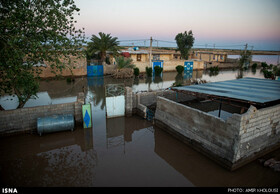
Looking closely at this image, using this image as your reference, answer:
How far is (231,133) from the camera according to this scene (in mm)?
6543

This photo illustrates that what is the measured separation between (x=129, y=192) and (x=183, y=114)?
175 inches

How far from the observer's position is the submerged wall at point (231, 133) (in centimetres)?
648

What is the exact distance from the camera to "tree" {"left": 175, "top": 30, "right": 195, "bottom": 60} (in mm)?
39781

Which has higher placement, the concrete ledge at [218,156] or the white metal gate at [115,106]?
the white metal gate at [115,106]

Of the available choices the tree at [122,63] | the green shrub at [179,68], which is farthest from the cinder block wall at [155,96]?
the green shrub at [179,68]

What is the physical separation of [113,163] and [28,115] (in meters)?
5.34

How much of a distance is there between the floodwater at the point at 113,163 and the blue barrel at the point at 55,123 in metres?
0.36

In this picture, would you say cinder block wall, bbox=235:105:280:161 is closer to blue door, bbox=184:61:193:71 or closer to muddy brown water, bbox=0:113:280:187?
muddy brown water, bbox=0:113:280:187

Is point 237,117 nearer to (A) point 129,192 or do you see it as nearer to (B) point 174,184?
(B) point 174,184

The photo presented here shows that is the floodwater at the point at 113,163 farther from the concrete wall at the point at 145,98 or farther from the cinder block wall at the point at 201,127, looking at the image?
the concrete wall at the point at 145,98

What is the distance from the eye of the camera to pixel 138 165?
702cm

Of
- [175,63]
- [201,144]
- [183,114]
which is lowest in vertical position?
[201,144]

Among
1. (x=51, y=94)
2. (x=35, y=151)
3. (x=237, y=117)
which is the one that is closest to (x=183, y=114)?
(x=237, y=117)

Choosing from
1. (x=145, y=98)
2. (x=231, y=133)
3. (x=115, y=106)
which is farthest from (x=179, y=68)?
(x=231, y=133)
